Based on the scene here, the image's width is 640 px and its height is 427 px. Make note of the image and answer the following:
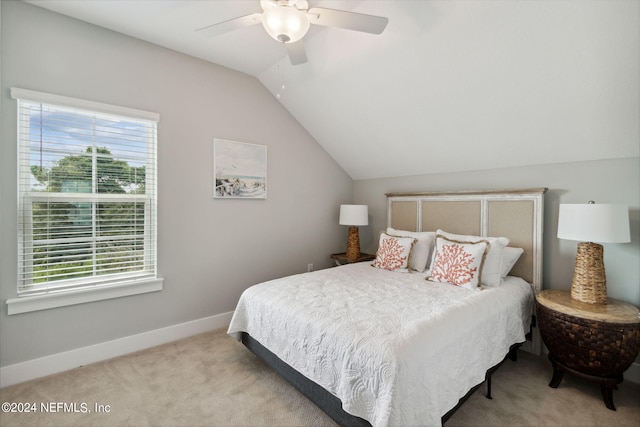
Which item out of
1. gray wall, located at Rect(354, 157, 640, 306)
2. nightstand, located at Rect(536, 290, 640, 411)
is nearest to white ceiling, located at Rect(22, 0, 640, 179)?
gray wall, located at Rect(354, 157, 640, 306)

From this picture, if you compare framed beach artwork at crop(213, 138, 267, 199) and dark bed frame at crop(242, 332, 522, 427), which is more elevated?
framed beach artwork at crop(213, 138, 267, 199)

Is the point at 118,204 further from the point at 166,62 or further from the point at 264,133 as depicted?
the point at 264,133

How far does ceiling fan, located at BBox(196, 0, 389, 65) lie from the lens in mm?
1587

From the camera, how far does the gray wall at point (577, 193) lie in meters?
2.23

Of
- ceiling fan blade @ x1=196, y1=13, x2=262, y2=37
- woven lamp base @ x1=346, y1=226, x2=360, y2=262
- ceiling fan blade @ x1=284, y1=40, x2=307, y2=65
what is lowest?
woven lamp base @ x1=346, y1=226, x2=360, y2=262

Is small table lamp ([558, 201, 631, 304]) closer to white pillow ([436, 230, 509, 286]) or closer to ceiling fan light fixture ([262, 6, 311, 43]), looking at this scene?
white pillow ([436, 230, 509, 286])

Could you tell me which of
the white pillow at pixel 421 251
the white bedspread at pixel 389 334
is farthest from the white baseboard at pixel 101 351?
the white pillow at pixel 421 251

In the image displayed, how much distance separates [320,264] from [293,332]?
7.24ft

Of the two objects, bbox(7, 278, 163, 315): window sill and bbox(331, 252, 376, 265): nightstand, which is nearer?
bbox(7, 278, 163, 315): window sill

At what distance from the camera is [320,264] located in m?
4.10

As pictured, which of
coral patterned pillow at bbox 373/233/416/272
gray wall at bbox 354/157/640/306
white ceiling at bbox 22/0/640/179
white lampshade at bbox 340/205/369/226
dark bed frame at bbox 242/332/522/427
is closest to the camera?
dark bed frame at bbox 242/332/522/427

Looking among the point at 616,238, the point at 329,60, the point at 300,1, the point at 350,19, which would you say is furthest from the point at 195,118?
the point at 616,238

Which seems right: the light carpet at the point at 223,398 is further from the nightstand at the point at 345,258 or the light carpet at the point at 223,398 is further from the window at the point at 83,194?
the nightstand at the point at 345,258

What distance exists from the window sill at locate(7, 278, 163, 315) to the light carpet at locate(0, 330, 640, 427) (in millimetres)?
542
